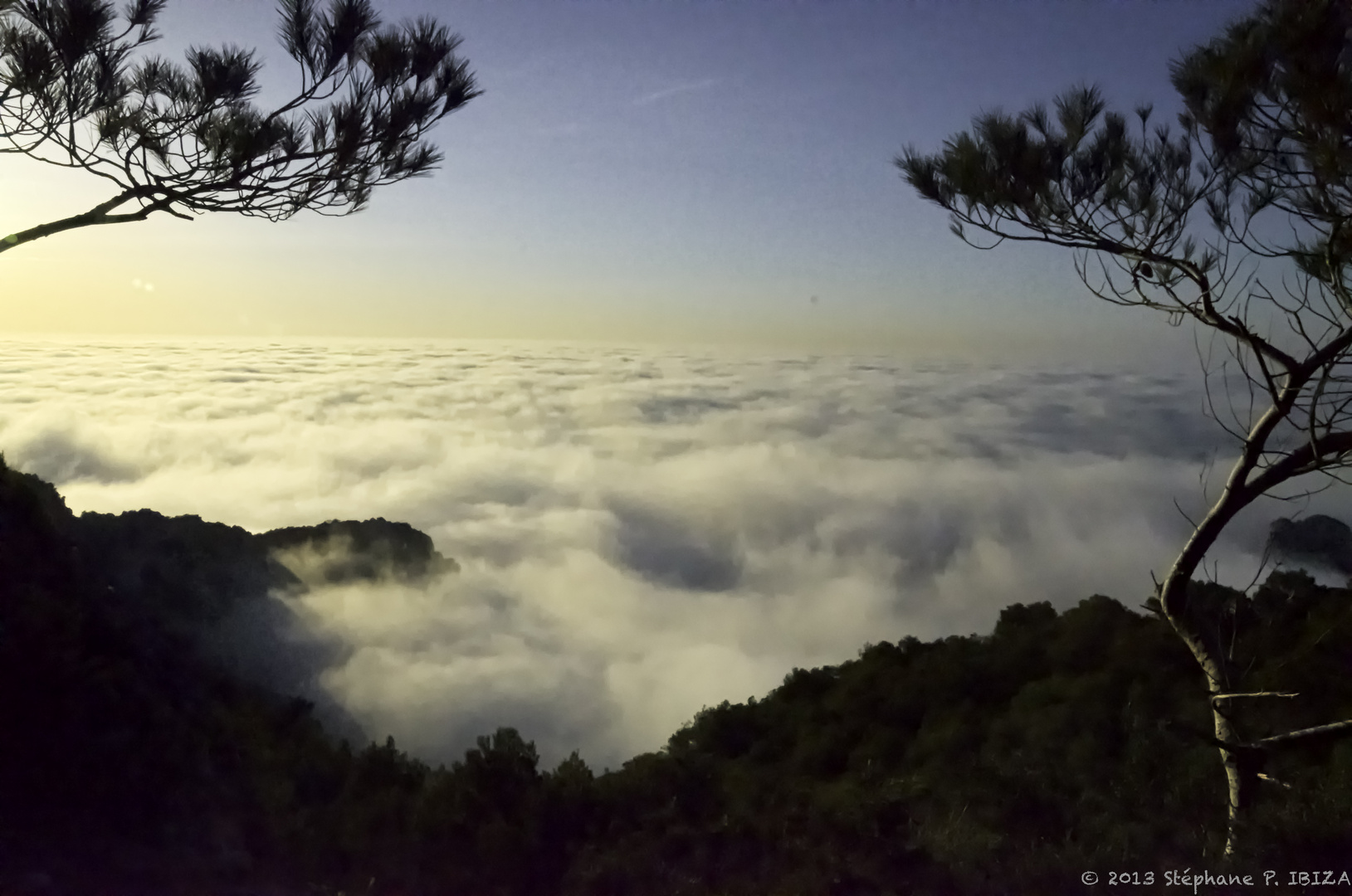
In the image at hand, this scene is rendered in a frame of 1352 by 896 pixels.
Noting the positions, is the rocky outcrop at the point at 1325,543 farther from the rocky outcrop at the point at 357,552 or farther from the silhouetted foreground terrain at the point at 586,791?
the rocky outcrop at the point at 357,552

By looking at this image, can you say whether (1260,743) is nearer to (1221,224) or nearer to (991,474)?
(1221,224)

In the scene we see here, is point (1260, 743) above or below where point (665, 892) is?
above

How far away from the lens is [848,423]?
9275 cm

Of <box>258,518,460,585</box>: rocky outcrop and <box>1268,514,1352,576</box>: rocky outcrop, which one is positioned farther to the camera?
<box>258,518,460,585</box>: rocky outcrop

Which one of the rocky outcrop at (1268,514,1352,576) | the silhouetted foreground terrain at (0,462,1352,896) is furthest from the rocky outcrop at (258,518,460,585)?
the rocky outcrop at (1268,514,1352,576)

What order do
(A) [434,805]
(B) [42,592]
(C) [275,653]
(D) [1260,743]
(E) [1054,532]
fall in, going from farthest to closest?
1. (E) [1054,532]
2. (C) [275,653]
3. (A) [434,805]
4. (B) [42,592]
5. (D) [1260,743]

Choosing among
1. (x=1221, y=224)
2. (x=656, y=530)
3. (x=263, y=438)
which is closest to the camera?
(x=1221, y=224)

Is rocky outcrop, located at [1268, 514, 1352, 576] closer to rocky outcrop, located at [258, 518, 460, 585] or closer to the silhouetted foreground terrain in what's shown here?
the silhouetted foreground terrain

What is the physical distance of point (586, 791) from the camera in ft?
19.2

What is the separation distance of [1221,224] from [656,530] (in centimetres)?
6639

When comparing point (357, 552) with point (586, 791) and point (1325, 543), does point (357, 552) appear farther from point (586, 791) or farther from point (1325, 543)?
point (1325, 543)

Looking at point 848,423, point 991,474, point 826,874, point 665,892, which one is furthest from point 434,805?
point 848,423

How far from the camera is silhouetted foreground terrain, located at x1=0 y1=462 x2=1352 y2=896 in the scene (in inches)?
158

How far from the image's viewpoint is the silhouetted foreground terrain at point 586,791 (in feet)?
13.2
